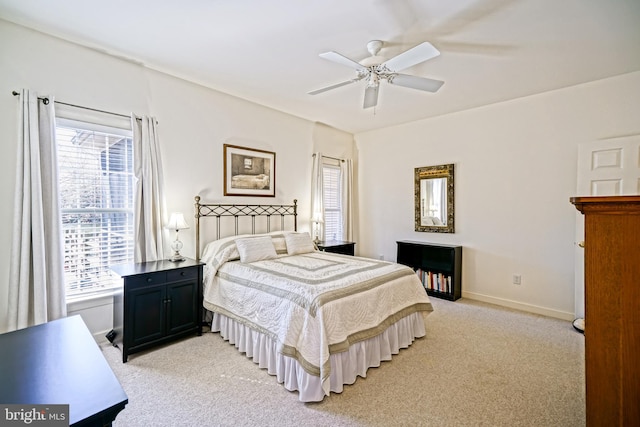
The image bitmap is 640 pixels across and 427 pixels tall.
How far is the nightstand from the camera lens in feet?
8.68

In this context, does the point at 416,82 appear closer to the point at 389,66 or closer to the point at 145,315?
the point at 389,66

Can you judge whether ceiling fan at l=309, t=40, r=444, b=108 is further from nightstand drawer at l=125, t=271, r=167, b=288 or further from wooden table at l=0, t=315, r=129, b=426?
nightstand drawer at l=125, t=271, r=167, b=288

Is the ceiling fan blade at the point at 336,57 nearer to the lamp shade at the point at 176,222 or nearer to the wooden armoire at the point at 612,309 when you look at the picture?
the wooden armoire at the point at 612,309

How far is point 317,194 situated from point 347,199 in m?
0.77

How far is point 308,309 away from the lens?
7.19 ft

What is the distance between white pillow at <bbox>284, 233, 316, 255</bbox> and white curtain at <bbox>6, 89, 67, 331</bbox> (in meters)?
2.30

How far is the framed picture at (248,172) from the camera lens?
4.00 m

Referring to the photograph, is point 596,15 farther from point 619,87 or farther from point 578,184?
point 578,184

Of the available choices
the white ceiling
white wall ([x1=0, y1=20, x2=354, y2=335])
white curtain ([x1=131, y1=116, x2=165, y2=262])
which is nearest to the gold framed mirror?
the white ceiling

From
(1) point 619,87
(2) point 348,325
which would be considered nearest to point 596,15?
(1) point 619,87

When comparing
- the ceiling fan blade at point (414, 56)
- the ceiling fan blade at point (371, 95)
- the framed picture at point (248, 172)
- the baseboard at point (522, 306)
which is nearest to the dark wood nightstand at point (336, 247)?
the framed picture at point (248, 172)

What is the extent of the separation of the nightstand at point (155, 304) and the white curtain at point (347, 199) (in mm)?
3014

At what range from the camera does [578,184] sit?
346 cm

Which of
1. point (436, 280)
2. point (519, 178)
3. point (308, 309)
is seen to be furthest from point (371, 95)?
point (436, 280)
